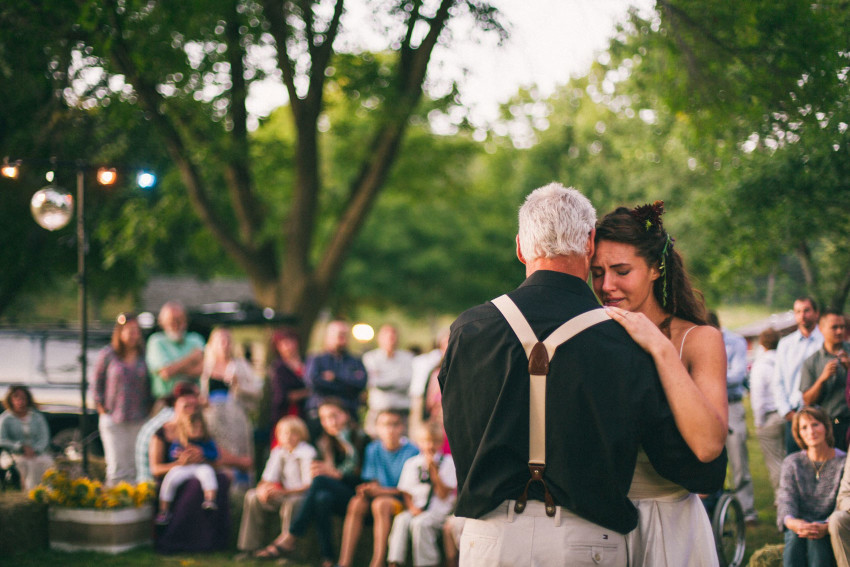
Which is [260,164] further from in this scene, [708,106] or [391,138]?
[708,106]

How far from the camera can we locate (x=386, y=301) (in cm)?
4103

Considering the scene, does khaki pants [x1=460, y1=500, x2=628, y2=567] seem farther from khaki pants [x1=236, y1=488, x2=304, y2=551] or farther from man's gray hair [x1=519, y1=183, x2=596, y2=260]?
khaki pants [x1=236, y1=488, x2=304, y2=551]

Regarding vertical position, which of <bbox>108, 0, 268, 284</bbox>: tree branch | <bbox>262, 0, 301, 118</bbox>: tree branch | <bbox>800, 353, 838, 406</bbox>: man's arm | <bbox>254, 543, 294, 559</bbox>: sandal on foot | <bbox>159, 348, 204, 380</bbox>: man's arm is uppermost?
<bbox>262, 0, 301, 118</bbox>: tree branch

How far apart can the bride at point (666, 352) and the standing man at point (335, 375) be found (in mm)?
6017

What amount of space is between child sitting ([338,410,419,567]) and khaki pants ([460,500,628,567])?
4.64 metres

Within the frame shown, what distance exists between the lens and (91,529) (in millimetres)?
7398

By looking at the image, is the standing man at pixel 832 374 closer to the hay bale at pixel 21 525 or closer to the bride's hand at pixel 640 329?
the bride's hand at pixel 640 329

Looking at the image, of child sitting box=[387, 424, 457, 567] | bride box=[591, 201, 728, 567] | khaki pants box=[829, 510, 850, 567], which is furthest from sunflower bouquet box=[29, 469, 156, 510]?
bride box=[591, 201, 728, 567]

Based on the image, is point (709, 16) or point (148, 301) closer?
point (709, 16)

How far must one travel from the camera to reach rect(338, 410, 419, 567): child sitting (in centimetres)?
700

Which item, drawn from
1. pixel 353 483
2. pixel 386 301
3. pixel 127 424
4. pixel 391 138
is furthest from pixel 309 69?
pixel 386 301

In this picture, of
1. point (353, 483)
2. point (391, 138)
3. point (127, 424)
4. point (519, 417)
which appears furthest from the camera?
point (391, 138)

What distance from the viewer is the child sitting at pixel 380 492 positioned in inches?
275

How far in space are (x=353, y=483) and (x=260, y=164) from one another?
11.1 metres
